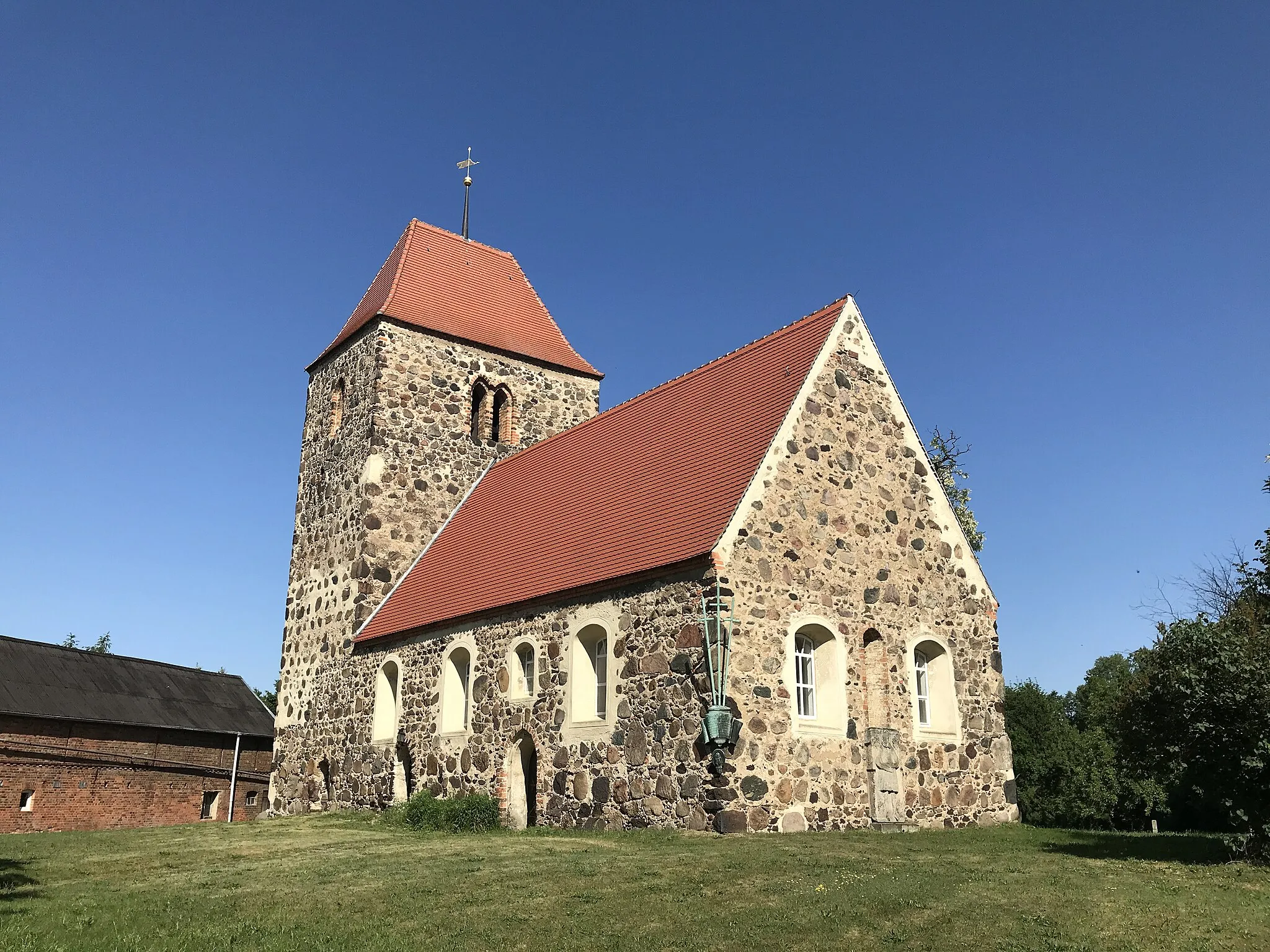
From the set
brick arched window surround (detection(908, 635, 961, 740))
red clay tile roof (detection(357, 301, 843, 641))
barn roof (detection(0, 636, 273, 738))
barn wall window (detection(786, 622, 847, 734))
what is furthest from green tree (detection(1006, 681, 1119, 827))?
barn roof (detection(0, 636, 273, 738))

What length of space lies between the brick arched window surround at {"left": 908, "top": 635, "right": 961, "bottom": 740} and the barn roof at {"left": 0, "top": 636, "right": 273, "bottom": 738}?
2090 cm

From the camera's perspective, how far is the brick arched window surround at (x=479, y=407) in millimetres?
24969

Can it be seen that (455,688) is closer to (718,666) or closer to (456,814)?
(456,814)

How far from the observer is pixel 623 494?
1741cm

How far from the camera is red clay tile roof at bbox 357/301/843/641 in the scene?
1530 cm

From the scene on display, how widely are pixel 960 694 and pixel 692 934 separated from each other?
9.98 meters

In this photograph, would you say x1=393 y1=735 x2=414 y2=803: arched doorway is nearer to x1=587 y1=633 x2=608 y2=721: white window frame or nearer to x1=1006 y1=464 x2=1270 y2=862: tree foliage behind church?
x1=587 y1=633 x2=608 y2=721: white window frame

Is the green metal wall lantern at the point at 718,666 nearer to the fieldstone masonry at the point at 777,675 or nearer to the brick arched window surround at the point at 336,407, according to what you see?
the fieldstone masonry at the point at 777,675

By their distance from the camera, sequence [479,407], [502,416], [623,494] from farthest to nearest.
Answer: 1. [502,416]
2. [479,407]
3. [623,494]

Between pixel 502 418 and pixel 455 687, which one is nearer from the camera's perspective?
pixel 455 687

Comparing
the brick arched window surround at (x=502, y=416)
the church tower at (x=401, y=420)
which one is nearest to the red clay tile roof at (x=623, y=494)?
the church tower at (x=401, y=420)

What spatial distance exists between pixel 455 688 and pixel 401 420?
730 cm

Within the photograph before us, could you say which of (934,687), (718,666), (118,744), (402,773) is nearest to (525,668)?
(402,773)

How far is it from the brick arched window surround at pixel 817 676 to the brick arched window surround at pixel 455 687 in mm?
6166
